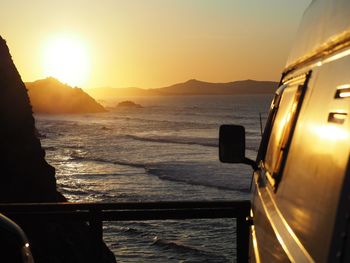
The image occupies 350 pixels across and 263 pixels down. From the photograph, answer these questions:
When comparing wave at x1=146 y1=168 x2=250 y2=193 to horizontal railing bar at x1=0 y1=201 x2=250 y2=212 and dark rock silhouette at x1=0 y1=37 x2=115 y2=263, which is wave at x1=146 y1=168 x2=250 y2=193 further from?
horizontal railing bar at x1=0 y1=201 x2=250 y2=212

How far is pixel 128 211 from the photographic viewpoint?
4680mm

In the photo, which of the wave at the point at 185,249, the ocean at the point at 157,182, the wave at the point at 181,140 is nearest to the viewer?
the wave at the point at 185,249

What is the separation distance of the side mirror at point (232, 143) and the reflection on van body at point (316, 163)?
699 millimetres

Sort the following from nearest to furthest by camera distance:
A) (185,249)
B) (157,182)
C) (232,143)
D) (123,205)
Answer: (232,143)
(123,205)
(185,249)
(157,182)

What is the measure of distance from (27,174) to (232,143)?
1311 centimetres

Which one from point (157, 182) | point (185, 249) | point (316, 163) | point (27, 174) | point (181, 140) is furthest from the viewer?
point (181, 140)

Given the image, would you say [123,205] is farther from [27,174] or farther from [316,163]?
[27,174]

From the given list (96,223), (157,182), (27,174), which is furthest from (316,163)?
(157,182)

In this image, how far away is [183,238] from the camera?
23594 millimetres

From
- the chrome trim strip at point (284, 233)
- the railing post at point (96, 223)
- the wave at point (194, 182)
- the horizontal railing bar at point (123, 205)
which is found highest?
→ the chrome trim strip at point (284, 233)

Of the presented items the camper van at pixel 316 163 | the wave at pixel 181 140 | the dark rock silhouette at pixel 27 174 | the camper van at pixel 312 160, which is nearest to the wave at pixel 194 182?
the dark rock silhouette at pixel 27 174

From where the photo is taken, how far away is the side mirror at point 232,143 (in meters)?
3.48

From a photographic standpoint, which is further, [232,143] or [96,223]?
[96,223]

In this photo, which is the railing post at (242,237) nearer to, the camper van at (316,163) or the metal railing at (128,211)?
the metal railing at (128,211)
